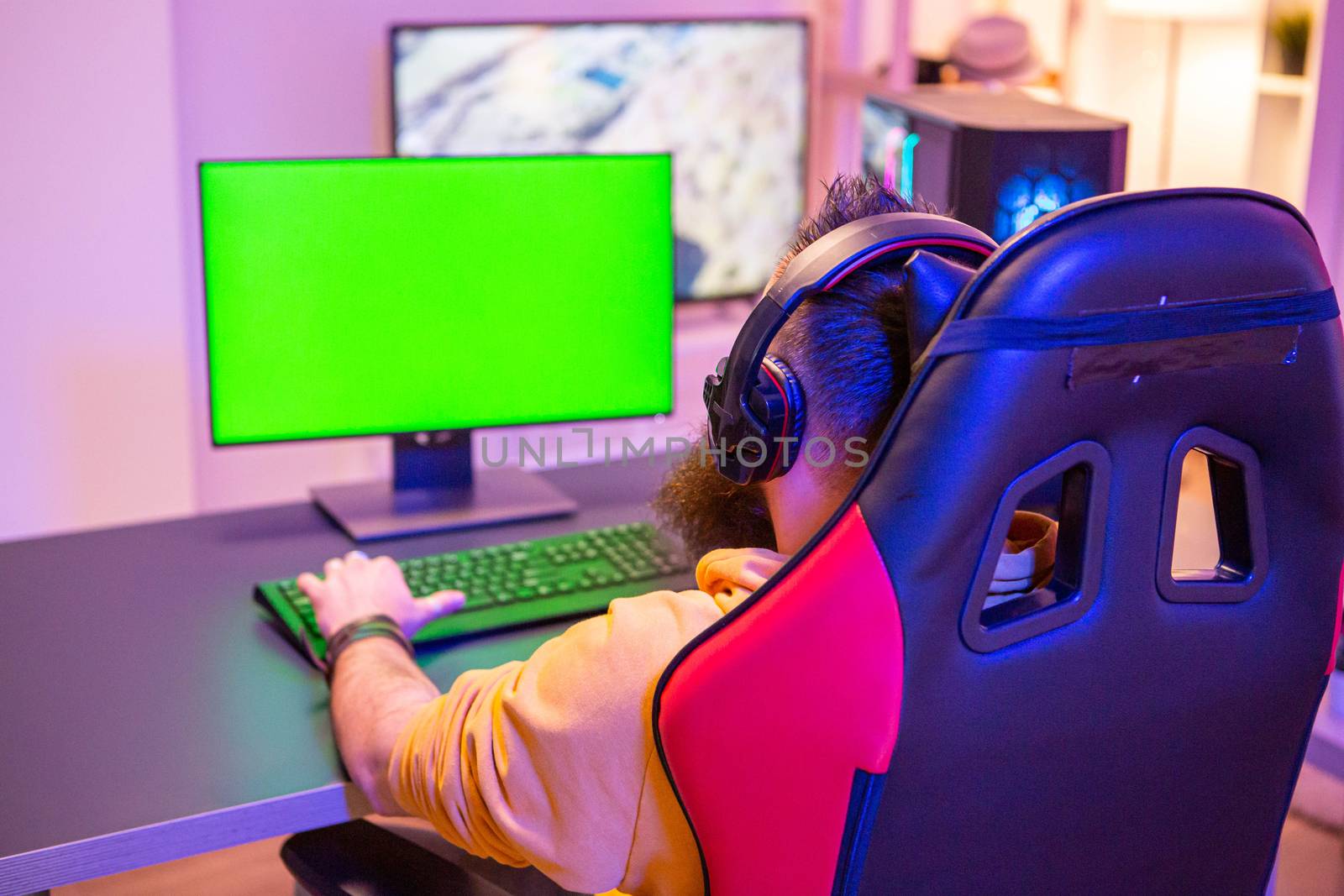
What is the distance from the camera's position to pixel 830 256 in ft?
2.70

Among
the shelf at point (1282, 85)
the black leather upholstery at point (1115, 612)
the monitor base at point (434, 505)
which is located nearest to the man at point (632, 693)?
the black leather upholstery at point (1115, 612)

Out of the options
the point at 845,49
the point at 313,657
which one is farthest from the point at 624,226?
the point at 845,49

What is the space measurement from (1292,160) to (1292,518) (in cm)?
360

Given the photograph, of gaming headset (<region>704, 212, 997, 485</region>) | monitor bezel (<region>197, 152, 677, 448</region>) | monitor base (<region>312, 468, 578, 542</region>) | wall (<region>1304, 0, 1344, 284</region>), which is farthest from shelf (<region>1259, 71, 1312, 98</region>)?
gaming headset (<region>704, 212, 997, 485</region>)

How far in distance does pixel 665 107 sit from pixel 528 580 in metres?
1.62

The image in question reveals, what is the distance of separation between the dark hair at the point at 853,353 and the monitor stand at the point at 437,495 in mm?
829

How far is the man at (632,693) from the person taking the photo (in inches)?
33.7

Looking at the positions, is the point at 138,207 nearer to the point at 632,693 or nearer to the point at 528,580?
the point at 528,580

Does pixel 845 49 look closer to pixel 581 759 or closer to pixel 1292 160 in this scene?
pixel 1292 160

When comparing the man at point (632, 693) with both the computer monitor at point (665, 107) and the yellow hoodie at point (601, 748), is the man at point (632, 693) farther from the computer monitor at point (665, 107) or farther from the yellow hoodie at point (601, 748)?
the computer monitor at point (665, 107)

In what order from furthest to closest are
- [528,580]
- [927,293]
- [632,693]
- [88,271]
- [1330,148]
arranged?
[88,271]
[1330,148]
[528,580]
[632,693]
[927,293]

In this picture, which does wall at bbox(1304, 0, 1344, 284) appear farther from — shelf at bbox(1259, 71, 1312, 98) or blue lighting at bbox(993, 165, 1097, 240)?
shelf at bbox(1259, 71, 1312, 98)

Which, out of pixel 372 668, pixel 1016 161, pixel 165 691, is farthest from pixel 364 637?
pixel 1016 161

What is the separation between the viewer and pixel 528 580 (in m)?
1.44
